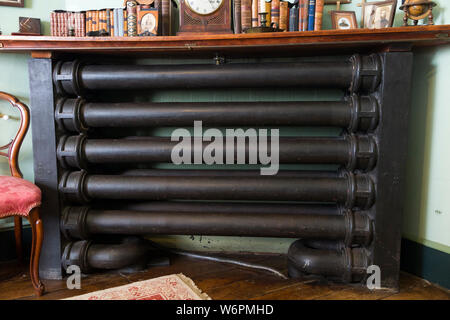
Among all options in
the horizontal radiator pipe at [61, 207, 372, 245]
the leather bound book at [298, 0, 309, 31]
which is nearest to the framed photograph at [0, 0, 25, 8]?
the horizontal radiator pipe at [61, 207, 372, 245]

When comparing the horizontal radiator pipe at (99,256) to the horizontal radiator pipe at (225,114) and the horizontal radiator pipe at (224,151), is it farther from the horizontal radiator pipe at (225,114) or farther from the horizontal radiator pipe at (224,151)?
the horizontal radiator pipe at (225,114)

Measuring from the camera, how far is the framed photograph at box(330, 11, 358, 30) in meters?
2.14

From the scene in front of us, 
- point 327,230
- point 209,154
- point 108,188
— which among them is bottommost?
point 327,230

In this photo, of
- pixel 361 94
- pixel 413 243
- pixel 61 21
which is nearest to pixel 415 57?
pixel 361 94

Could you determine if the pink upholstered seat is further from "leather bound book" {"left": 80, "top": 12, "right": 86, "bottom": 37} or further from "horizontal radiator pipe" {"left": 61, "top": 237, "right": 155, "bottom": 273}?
"leather bound book" {"left": 80, "top": 12, "right": 86, "bottom": 37}

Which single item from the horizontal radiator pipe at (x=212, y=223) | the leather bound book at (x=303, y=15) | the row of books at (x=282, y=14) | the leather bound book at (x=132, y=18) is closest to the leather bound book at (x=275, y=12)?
the row of books at (x=282, y=14)

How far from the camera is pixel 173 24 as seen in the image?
2.33 m

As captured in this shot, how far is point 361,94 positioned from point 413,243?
1.04m

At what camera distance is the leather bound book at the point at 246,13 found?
2150mm

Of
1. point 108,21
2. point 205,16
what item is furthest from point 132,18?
point 205,16

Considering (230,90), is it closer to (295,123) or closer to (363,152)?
(295,123)

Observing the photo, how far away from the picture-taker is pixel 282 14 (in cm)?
213

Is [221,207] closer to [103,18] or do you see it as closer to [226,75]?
[226,75]

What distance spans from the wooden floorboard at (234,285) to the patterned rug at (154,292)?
0.06 metres
